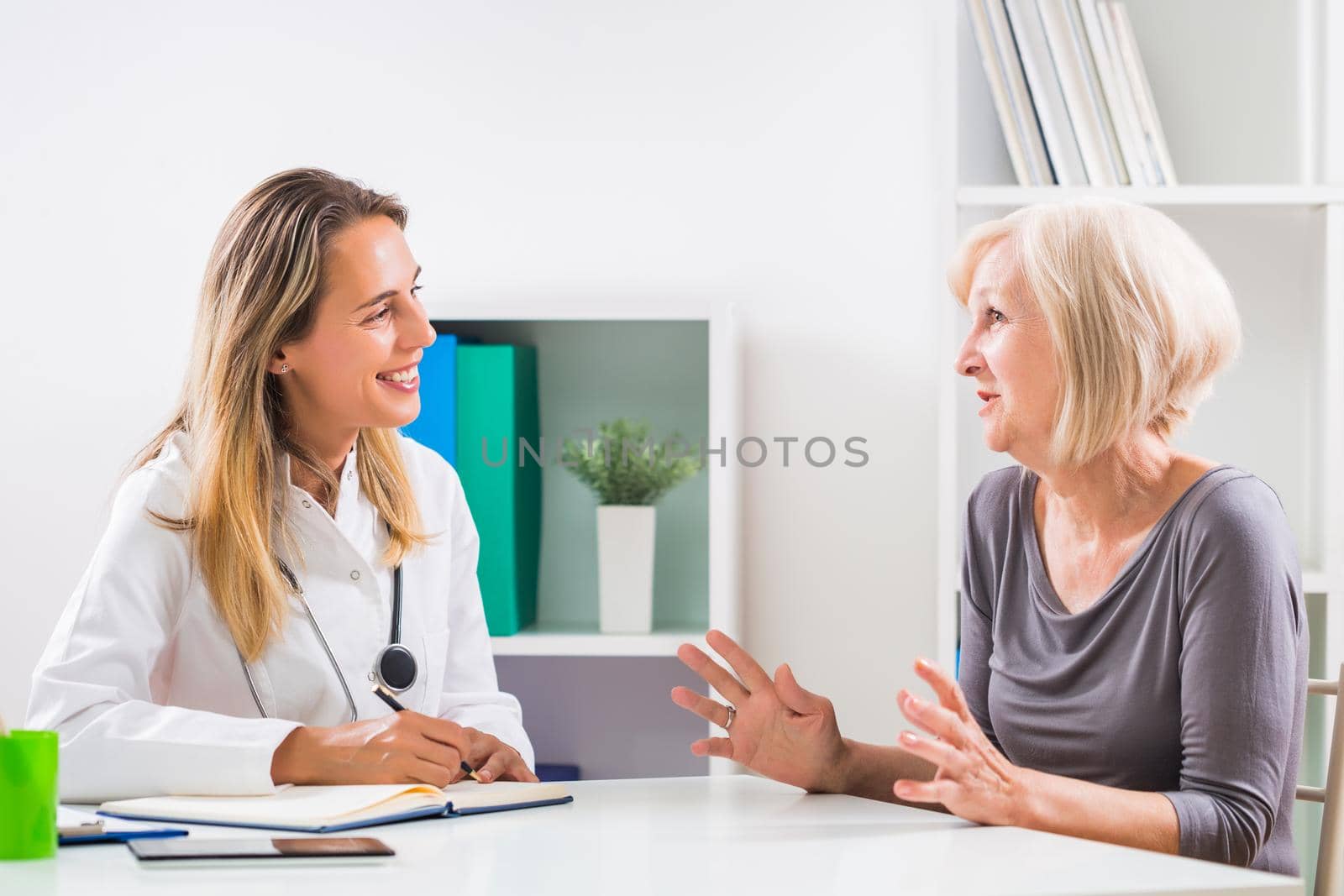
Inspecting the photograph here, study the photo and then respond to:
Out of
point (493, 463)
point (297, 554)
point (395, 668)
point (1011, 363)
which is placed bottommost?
point (395, 668)

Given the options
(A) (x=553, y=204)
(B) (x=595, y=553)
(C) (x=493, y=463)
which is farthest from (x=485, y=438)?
(A) (x=553, y=204)

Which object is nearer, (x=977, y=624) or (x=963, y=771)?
(x=963, y=771)

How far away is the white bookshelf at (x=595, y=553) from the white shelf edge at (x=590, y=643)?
4.9 inches

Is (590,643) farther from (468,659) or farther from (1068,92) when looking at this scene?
(1068,92)

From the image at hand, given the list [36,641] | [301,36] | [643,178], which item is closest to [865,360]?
[643,178]

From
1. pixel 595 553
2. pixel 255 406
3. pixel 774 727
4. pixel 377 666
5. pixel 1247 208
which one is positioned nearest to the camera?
pixel 774 727

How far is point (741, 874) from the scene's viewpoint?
1.00m

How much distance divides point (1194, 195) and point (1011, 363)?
84 cm

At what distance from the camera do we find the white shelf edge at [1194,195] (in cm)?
215

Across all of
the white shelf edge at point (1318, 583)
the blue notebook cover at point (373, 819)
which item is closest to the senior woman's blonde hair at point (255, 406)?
the blue notebook cover at point (373, 819)

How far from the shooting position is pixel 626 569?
2336 millimetres

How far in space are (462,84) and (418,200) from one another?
25 cm

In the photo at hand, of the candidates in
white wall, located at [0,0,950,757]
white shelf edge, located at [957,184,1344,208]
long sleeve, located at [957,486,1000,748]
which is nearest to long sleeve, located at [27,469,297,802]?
long sleeve, located at [957,486,1000,748]

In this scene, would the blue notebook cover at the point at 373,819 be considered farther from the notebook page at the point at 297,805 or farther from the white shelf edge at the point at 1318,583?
the white shelf edge at the point at 1318,583
